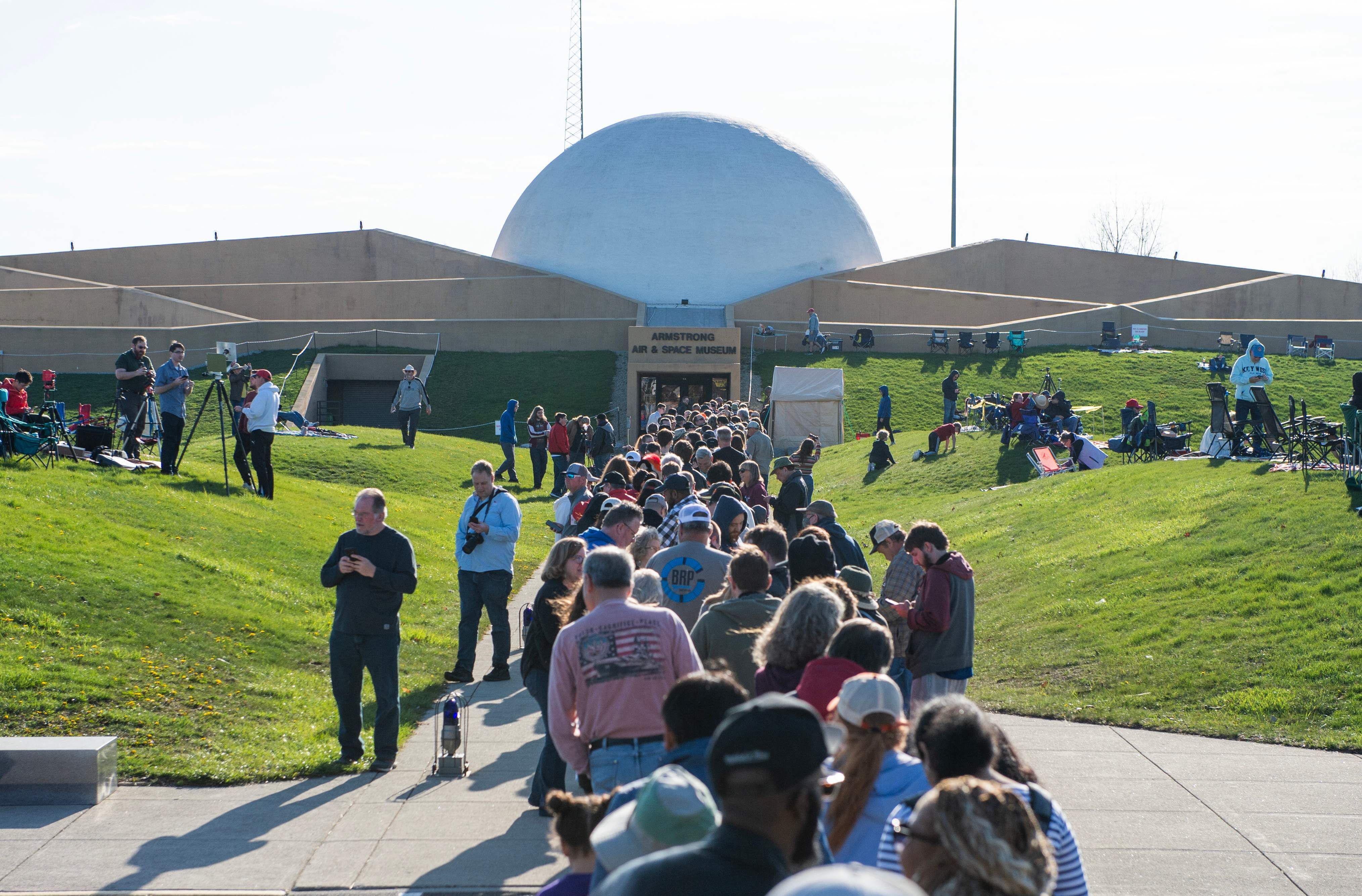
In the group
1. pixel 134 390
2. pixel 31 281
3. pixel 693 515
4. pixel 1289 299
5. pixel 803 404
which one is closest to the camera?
pixel 693 515

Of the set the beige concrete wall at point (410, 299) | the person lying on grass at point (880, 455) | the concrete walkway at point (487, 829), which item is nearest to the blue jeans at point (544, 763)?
the concrete walkway at point (487, 829)

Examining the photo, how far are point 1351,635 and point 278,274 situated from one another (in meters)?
45.9

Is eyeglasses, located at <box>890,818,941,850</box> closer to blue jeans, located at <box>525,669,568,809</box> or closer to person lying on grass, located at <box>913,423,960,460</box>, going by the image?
blue jeans, located at <box>525,669,568,809</box>

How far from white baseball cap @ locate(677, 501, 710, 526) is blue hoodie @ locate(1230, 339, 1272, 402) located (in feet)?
39.8

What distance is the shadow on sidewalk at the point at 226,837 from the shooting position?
5.53m

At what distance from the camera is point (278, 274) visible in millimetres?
48125

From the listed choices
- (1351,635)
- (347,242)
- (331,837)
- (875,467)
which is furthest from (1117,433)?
(347,242)

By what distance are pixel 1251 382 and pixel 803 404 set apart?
42.4ft

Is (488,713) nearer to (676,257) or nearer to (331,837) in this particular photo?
(331,837)

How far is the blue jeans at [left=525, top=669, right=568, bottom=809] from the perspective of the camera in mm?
6031

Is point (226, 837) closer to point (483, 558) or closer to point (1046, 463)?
point (483, 558)

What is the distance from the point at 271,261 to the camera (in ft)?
158

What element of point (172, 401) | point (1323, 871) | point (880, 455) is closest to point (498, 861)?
point (1323, 871)

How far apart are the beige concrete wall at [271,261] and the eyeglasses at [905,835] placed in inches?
1770
